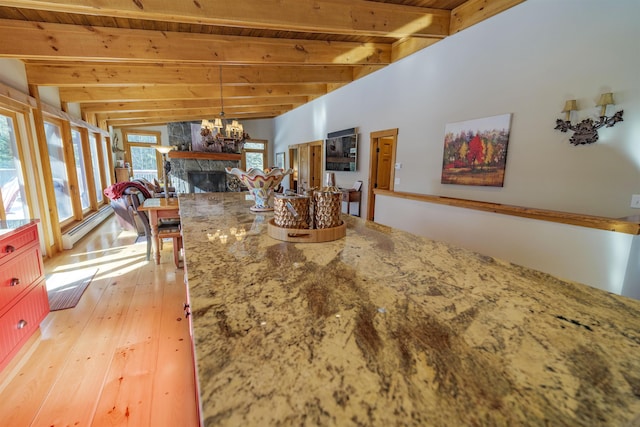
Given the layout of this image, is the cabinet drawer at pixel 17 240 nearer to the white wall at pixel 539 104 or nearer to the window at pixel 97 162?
the white wall at pixel 539 104

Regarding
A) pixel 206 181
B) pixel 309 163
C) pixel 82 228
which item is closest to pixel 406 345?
pixel 82 228

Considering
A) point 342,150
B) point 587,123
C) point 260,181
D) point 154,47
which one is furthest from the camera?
point 342,150

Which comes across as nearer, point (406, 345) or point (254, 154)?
point (406, 345)

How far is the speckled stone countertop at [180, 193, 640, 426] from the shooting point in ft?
1.21

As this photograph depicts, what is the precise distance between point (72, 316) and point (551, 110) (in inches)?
181

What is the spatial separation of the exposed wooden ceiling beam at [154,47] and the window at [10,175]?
987mm

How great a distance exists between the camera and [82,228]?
4.57m

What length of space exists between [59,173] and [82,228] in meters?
1.02

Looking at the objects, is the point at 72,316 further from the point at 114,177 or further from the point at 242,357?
the point at 114,177

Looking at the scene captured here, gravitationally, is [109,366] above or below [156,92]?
below

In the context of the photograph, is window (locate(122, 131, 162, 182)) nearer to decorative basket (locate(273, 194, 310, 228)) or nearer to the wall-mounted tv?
the wall-mounted tv

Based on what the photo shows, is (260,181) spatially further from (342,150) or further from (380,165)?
(380,165)

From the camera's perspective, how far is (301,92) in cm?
577

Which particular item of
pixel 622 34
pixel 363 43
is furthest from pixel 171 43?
pixel 622 34
